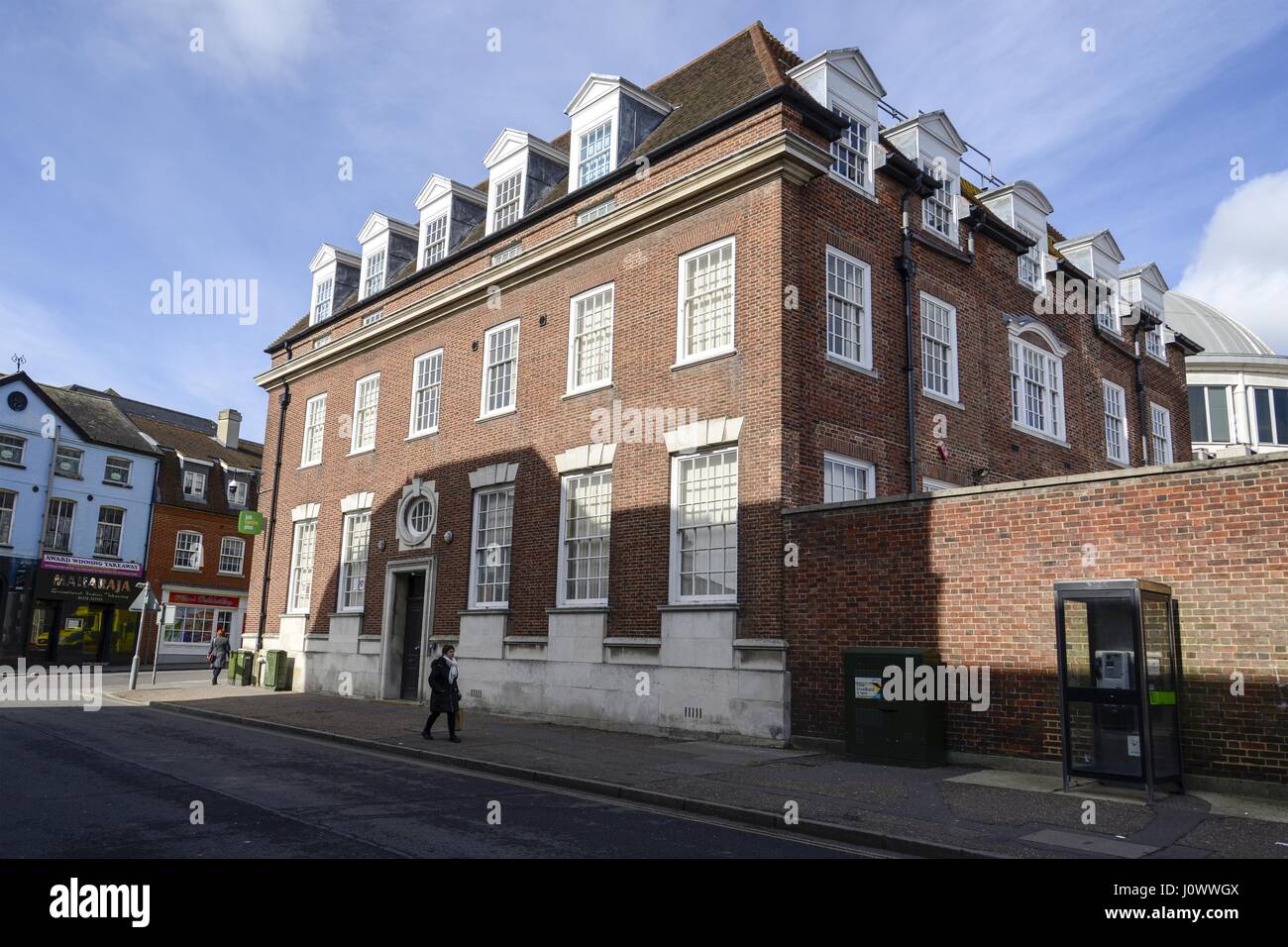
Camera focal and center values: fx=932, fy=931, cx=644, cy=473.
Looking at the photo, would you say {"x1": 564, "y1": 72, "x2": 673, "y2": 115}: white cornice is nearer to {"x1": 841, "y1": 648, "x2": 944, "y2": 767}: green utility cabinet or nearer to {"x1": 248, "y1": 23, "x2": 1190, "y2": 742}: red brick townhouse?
{"x1": 248, "y1": 23, "x2": 1190, "y2": 742}: red brick townhouse

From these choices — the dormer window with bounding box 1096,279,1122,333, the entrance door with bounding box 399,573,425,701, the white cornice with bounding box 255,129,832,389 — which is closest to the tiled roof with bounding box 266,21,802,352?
the white cornice with bounding box 255,129,832,389

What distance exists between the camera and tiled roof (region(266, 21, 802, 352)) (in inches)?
669

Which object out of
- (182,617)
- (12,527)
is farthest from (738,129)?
(182,617)

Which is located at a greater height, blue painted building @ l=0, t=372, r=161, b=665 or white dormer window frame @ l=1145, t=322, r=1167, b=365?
white dormer window frame @ l=1145, t=322, r=1167, b=365

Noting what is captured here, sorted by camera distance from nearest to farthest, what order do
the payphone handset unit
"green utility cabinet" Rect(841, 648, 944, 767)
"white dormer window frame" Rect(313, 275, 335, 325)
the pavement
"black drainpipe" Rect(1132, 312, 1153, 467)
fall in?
the pavement
the payphone handset unit
"green utility cabinet" Rect(841, 648, 944, 767)
"black drainpipe" Rect(1132, 312, 1153, 467)
"white dormer window frame" Rect(313, 275, 335, 325)

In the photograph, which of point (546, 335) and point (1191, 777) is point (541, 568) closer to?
point (546, 335)

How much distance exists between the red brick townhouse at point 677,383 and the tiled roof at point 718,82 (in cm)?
11

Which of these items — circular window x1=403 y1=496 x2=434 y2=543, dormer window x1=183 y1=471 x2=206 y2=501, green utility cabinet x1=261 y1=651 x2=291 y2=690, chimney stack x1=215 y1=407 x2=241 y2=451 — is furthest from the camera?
chimney stack x1=215 y1=407 x2=241 y2=451

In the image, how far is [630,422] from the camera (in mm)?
17281

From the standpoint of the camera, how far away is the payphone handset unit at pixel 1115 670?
9.98 m

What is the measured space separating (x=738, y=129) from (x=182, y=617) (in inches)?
1517

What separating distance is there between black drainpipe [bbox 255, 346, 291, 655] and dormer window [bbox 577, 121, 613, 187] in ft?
45.4

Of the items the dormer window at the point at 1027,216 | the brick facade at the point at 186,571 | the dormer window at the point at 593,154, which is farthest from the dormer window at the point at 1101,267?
the brick facade at the point at 186,571

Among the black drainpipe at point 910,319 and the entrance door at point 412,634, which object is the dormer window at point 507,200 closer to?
the entrance door at point 412,634
